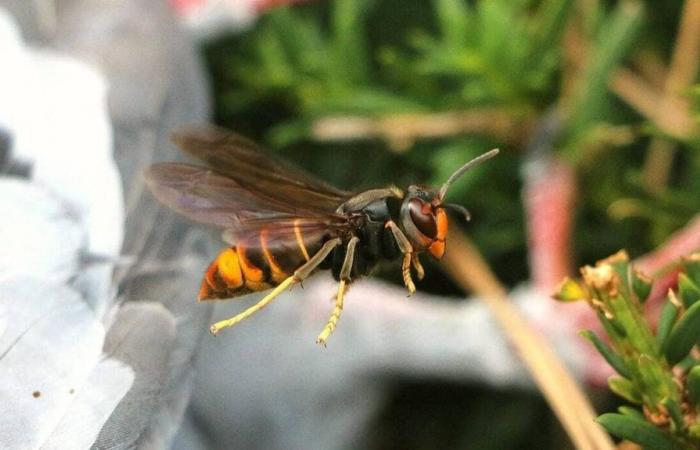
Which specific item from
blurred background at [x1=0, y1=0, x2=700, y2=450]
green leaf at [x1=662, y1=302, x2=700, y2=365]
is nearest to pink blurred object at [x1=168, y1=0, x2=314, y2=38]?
blurred background at [x1=0, y1=0, x2=700, y2=450]

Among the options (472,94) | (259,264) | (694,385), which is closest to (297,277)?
(259,264)

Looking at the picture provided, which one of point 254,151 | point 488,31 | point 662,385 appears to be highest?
point 488,31

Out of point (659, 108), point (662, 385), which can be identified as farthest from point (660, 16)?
point (662, 385)

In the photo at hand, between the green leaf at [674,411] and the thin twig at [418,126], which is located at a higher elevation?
the thin twig at [418,126]

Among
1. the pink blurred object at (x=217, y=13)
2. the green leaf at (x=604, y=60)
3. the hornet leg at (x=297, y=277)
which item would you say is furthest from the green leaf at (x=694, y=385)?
the pink blurred object at (x=217, y=13)

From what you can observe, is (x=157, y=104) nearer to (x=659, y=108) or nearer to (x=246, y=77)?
(x=246, y=77)

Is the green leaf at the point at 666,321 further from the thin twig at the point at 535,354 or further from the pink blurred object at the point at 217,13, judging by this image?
the pink blurred object at the point at 217,13

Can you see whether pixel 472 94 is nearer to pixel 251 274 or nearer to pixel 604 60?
pixel 604 60
